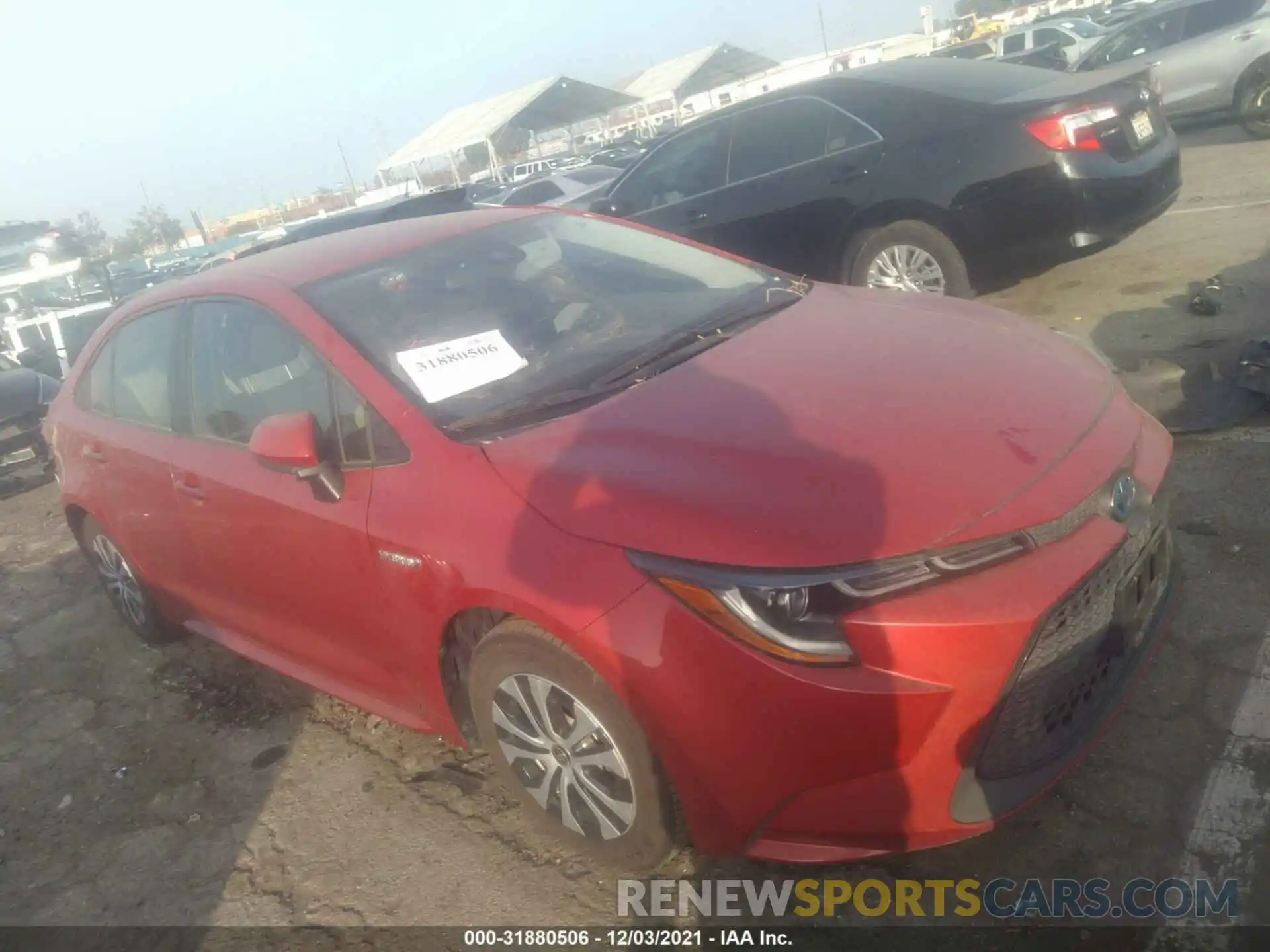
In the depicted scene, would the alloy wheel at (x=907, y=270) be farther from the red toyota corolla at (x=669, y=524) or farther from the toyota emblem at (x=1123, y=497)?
the toyota emblem at (x=1123, y=497)

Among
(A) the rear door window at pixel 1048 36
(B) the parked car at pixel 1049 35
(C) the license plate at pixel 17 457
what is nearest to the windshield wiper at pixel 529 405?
(C) the license plate at pixel 17 457

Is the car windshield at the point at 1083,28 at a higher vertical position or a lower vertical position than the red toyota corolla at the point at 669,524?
higher

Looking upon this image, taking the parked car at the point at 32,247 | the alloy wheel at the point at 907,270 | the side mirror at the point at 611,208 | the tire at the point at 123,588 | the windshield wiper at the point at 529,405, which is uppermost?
the parked car at the point at 32,247

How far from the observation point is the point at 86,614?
5.18m

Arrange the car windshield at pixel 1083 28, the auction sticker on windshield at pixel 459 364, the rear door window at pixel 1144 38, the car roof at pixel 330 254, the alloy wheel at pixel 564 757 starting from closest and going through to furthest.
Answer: the alloy wheel at pixel 564 757
the auction sticker on windshield at pixel 459 364
the car roof at pixel 330 254
the rear door window at pixel 1144 38
the car windshield at pixel 1083 28

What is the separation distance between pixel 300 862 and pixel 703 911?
128 centimetres

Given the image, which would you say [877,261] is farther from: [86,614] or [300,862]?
[86,614]

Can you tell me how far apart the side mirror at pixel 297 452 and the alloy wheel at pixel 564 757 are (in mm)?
804

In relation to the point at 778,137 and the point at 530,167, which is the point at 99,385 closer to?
the point at 778,137

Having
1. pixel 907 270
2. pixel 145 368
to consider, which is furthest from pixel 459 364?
pixel 907 270

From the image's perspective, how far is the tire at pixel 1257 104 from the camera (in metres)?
9.88

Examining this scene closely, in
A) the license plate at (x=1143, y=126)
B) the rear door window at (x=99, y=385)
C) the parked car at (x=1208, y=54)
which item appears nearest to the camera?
the rear door window at (x=99, y=385)

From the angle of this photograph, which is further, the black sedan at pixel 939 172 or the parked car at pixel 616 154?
the parked car at pixel 616 154

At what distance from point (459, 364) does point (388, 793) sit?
141 centimetres
